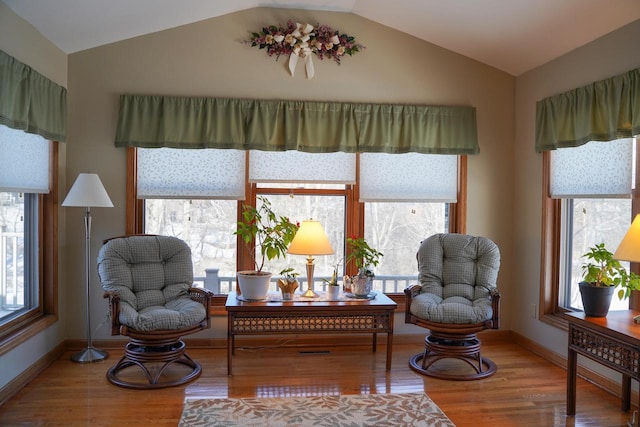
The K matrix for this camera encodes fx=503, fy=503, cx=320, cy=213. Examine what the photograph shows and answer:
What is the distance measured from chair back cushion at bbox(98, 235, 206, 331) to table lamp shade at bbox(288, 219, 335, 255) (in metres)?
0.83

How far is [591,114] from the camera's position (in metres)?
3.59

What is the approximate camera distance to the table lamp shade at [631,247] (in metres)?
2.72

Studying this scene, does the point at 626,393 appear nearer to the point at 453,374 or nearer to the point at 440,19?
the point at 453,374

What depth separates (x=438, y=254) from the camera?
4.17 metres

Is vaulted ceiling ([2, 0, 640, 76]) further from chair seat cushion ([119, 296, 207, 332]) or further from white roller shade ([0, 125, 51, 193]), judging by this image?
chair seat cushion ([119, 296, 207, 332])

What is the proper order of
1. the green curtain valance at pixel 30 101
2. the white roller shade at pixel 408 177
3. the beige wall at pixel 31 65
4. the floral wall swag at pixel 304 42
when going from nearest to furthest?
1. the green curtain valance at pixel 30 101
2. the beige wall at pixel 31 65
3. the floral wall swag at pixel 304 42
4. the white roller shade at pixel 408 177

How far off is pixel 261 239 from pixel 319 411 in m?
1.81

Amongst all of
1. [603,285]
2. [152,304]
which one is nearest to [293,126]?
[152,304]

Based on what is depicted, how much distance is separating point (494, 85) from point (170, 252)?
3.25 metres

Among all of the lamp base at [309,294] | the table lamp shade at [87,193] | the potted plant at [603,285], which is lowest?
the lamp base at [309,294]

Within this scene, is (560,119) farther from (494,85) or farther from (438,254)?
(438,254)

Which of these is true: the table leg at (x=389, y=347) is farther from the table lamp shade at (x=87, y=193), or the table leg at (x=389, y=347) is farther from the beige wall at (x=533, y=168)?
the table lamp shade at (x=87, y=193)

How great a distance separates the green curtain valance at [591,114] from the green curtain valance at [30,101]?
3868 millimetres

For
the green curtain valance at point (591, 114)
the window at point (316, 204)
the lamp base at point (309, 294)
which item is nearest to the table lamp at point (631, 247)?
the green curtain valance at point (591, 114)
